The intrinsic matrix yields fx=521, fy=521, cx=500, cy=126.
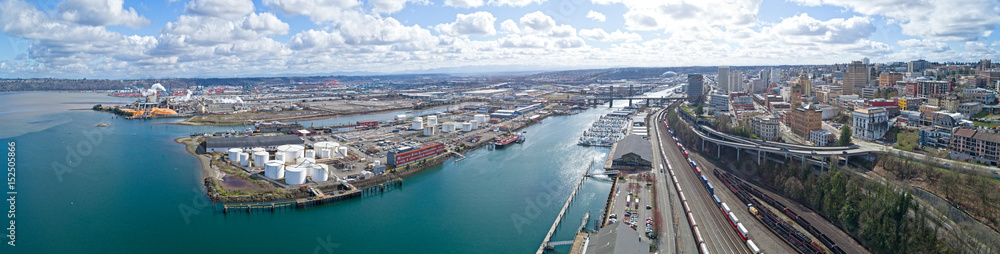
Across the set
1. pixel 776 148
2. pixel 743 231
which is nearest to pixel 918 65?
pixel 776 148

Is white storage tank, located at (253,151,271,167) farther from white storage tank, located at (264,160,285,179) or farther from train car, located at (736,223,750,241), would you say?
train car, located at (736,223,750,241)

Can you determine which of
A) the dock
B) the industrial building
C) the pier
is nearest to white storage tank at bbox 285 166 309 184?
the pier

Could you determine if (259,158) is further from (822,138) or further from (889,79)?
(889,79)

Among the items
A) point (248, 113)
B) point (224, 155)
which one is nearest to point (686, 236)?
point (224, 155)

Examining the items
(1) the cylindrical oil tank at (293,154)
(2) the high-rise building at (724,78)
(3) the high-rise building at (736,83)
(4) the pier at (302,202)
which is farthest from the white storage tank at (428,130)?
(2) the high-rise building at (724,78)

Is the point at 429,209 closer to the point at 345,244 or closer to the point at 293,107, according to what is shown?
the point at 345,244

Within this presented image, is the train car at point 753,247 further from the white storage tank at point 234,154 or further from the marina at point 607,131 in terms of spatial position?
the white storage tank at point 234,154

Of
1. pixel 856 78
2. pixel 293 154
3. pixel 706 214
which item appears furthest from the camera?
pixel 856 78
